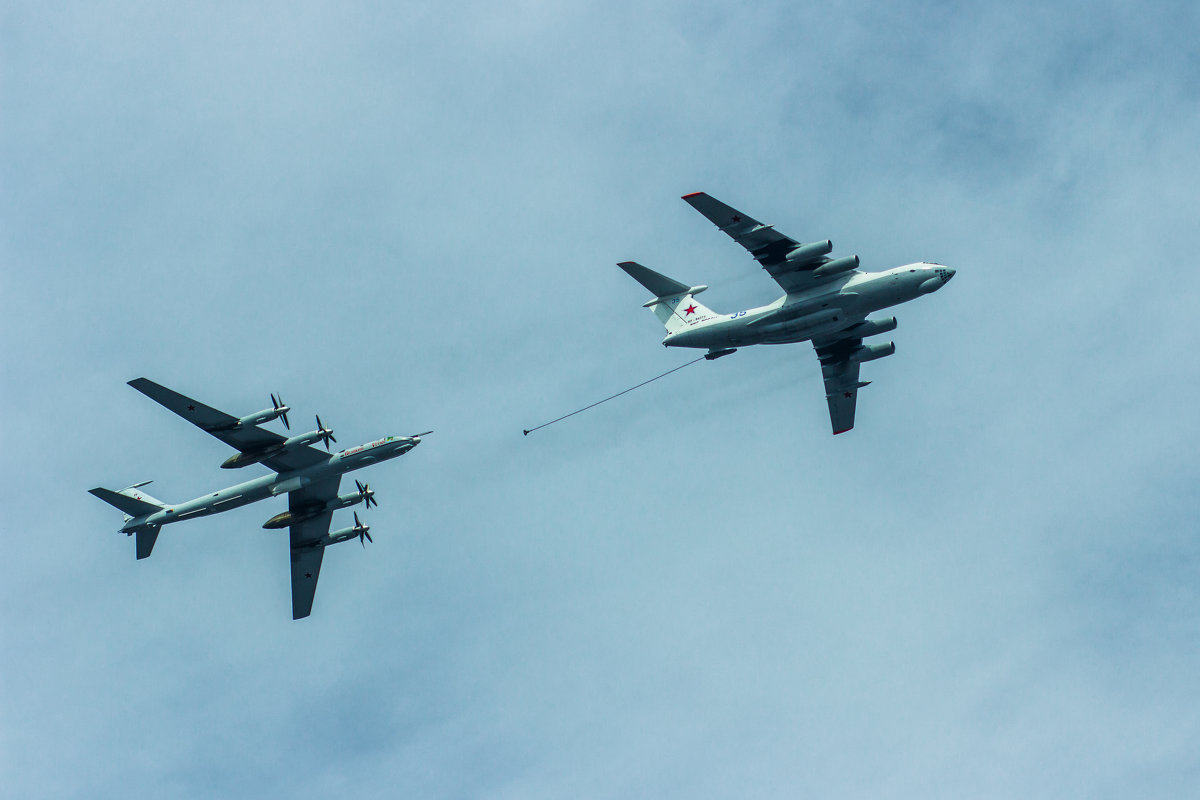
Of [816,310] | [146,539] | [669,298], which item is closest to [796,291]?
[816,310]

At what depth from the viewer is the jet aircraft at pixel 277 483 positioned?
75938 millimetres

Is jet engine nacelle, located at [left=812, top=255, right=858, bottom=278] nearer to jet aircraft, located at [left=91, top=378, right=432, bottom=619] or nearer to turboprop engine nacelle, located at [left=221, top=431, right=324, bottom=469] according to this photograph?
jet aircraft, located at [left=91, top=378, right=432, bottom=619]

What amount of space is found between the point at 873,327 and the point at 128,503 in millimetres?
45466

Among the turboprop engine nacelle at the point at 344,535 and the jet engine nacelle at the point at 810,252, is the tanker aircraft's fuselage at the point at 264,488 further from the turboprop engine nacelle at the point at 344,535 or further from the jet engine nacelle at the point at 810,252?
the jet engine nacelle at the point at 810,252

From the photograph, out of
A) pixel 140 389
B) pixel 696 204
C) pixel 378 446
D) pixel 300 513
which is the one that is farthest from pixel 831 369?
pixel 140 389

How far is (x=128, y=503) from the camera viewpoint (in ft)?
263

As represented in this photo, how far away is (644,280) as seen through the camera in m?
79.9

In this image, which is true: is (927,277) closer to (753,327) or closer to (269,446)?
(753,327)

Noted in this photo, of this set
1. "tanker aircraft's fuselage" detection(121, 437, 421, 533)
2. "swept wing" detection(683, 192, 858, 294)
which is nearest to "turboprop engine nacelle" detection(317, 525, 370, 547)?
"tanker aircraft's fuselage" detection(121, 437, 421, 533)

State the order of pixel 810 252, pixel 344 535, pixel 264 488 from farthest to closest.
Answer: pixel 344 535
pixel 264 488
pixel 810 252

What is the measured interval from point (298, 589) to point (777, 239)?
3701 cm

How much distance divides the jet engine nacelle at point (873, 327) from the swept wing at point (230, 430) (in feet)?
105

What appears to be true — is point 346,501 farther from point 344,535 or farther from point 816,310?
point 816,310

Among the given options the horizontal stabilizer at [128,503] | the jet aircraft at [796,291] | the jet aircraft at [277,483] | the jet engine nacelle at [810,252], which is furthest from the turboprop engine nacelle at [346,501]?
the jet engine nacelle at [810,252]
